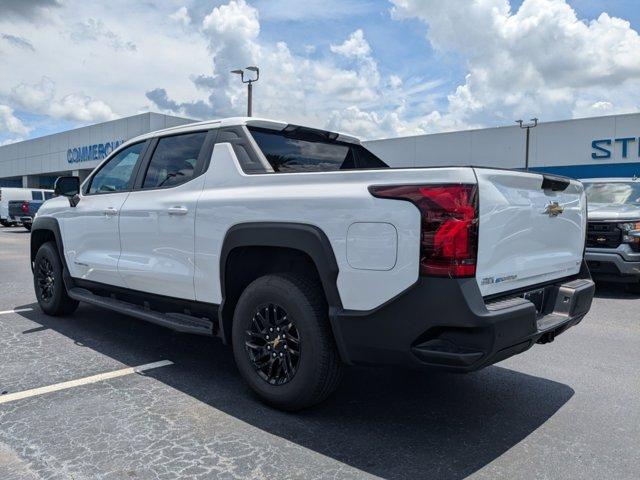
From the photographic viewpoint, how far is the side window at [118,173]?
4895 mm

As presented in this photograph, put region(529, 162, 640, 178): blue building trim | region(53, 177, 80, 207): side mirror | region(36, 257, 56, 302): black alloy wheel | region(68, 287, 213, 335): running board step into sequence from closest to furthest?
region(68, 287, 213, 335): running board step, region(53, 177, 80, 207): side mirror, region(36, 257, 56, 302): black alloy wheel, region(529, 162, 640, 178): blue building trim

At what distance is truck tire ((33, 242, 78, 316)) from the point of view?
5.73 m

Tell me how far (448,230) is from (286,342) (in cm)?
126

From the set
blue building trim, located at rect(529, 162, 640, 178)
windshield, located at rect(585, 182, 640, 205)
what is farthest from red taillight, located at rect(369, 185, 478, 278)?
blue building trim, located at rect(529, 162, 640, 178)

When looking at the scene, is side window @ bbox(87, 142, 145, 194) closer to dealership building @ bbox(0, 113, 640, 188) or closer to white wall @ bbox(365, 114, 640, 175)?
white wall @ bbox(365, 114, 640, 175)

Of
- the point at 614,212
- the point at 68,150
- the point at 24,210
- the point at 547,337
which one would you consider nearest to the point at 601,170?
the point at 614,212

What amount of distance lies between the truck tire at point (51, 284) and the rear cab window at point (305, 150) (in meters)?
3.02

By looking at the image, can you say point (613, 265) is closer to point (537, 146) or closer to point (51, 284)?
point (51, 284)

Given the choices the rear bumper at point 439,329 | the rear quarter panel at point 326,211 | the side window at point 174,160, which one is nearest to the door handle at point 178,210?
the rear quarter panel at point 326,211

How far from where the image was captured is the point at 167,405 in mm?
3518

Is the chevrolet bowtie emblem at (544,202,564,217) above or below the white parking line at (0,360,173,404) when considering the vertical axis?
above

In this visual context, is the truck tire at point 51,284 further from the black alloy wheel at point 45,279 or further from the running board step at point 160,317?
the running board step at point 160,317

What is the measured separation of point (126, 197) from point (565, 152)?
92.6ft

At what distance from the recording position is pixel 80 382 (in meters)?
3.91
